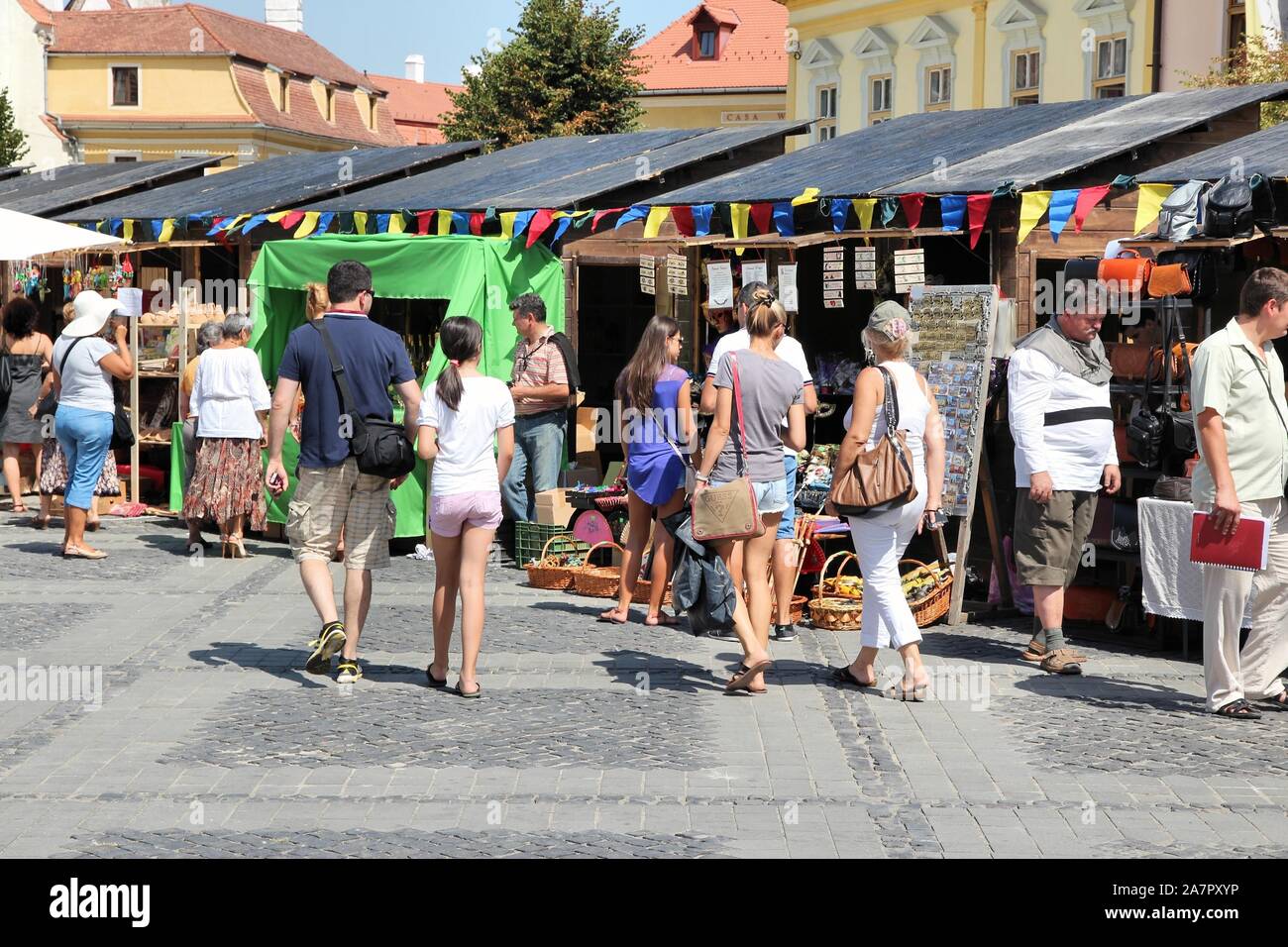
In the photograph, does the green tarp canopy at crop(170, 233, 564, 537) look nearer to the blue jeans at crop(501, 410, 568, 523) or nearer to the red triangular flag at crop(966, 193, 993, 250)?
the blue jeans at crop(501, 410, 568, 523)

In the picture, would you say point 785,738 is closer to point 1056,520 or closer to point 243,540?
point 1056,520

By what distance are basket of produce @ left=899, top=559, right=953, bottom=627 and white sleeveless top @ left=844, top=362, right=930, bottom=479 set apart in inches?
84.0

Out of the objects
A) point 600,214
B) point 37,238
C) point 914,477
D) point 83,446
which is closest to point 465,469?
point 914,477

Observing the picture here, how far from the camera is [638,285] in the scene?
52.6ft

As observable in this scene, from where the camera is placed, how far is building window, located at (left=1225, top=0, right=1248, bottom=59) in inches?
1052

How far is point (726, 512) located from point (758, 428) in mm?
482

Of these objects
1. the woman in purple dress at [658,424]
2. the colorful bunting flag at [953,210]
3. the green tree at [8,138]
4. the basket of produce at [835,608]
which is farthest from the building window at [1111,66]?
the green tree at [8,138]

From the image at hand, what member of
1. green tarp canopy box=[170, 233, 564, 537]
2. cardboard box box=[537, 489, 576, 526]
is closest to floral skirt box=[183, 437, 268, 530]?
green tarp canopy box=[170, 233, 564, 537]

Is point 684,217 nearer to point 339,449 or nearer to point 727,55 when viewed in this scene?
point 339,449

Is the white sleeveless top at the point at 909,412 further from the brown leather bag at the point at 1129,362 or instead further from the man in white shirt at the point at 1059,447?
the brown leather bag at the point at 1129,362

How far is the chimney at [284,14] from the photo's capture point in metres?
77.8

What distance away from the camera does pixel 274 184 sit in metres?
17.3

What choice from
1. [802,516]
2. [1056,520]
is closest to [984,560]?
[802,516]

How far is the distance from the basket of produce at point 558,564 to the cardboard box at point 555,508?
131 mm
